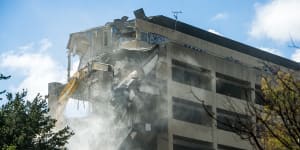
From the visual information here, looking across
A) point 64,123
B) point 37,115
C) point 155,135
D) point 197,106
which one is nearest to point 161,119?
point 155,135

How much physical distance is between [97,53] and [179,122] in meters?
9.04

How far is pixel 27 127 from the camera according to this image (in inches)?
883

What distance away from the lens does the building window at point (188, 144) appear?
40188 millimetres

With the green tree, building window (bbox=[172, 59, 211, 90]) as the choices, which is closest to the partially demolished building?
building window (bbox=[172, 59, 211, 90])

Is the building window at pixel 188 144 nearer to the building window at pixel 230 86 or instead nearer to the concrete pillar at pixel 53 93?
the building window at pixel 230 86

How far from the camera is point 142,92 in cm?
3909

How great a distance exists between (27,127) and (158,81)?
720 inches

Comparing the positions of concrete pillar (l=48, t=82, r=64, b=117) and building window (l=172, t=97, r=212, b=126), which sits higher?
concrete pillar (l=48, t=82, r=64, b=117)

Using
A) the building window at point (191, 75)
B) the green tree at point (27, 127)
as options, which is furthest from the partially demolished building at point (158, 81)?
the green tree at point (27, 127)

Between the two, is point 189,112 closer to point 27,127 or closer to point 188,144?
point 188,144

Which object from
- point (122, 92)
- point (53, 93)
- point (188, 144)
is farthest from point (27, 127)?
point (53, 93)

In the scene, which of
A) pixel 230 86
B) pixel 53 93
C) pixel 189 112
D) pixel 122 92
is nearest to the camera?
pixel 122 92

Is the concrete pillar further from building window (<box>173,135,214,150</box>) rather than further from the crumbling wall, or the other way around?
building window (<box>173,135,214,150</box>)

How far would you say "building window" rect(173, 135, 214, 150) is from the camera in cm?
4019
